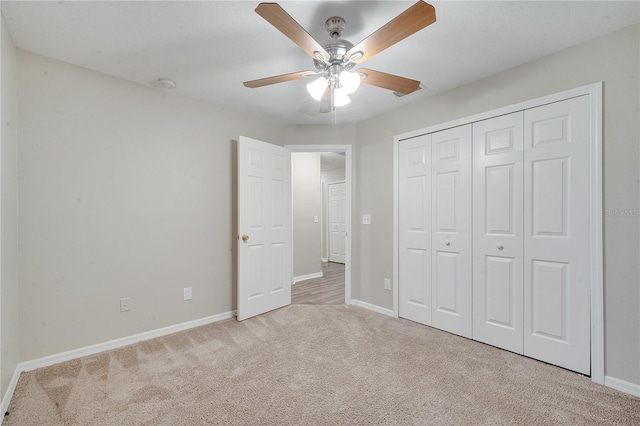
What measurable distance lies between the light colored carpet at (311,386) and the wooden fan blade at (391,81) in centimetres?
202

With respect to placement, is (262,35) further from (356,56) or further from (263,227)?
(263,227)

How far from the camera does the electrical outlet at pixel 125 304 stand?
2.59 m

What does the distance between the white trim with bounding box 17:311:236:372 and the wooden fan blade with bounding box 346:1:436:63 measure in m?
2.85

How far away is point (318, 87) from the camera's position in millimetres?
2105

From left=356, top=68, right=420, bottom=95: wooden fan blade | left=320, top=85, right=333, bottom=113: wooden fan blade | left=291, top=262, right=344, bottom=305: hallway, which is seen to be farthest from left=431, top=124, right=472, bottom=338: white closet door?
left=291, top=262, right=344, bottom=305: hallway

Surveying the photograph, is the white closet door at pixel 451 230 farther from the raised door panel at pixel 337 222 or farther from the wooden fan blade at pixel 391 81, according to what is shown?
the raised door panel at pixel 337 222

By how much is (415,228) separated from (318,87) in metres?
1.84

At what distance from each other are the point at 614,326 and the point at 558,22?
2020mm

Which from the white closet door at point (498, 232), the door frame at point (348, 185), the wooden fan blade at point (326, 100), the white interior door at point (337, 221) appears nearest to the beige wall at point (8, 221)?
the wooden fan blade at point (326, 100)

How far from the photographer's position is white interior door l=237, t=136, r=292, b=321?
323 cm

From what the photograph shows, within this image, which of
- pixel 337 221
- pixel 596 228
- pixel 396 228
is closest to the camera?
pixel 596 228

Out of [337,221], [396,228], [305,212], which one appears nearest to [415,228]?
[396,228]

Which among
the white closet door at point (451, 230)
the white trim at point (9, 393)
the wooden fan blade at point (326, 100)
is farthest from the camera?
the white closet door at point (451, 230)

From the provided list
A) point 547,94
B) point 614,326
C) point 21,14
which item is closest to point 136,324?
point 21,14
